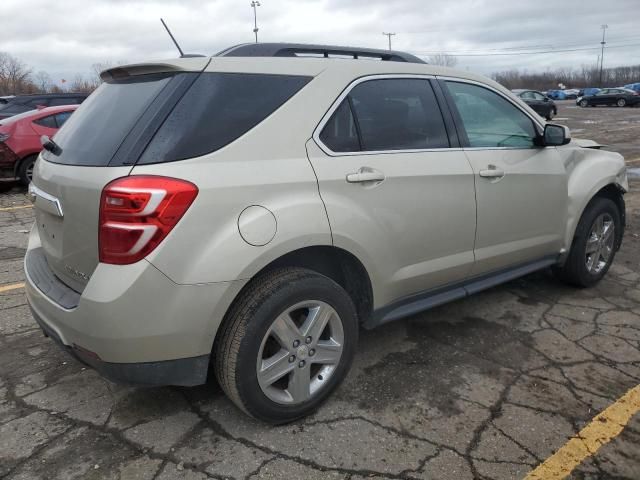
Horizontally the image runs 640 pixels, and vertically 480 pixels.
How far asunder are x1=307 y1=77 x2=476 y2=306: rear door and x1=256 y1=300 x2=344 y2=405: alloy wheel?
348mm

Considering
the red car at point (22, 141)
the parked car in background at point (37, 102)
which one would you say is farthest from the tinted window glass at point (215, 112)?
the parked car in background at point (37, 102)

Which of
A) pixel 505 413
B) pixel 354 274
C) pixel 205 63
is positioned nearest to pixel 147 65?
pixel 205 63

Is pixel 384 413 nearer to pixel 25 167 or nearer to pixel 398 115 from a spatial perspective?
pixel 398 115

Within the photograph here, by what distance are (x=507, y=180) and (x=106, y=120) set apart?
7.95 feet

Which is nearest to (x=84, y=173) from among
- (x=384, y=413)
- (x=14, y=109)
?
(x=384, y=413)

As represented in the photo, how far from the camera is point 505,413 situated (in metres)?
2.74

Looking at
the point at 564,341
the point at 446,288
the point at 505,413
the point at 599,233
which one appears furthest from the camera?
the point at 599,233

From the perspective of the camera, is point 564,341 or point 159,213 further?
point 564,341

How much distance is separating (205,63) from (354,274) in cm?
130

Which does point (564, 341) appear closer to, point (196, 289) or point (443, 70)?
point (443, 70)

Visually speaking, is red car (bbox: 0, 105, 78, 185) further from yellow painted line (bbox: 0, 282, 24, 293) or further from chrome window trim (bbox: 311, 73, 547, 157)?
chrome window trim (bbox: 311, 73, 547, 157)

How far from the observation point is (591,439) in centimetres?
253

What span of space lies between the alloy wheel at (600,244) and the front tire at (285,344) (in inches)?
100

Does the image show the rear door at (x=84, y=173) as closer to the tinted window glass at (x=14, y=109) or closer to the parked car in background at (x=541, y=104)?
the tinted window glass at (x=14, y=109)
